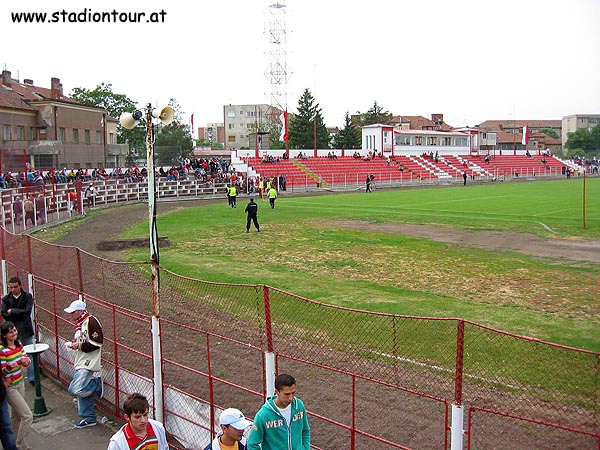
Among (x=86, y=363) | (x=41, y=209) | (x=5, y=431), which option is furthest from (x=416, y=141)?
(x=5, y=431)

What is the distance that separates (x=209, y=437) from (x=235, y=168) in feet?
Result: 177

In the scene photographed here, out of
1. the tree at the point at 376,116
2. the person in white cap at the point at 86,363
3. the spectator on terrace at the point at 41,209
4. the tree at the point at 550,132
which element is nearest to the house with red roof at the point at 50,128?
the spectator on terrace at the point at 41,209

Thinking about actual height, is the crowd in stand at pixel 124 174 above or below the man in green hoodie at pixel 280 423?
above

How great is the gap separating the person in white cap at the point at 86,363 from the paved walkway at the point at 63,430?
7.9 inches

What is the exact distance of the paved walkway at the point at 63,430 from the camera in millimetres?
8008

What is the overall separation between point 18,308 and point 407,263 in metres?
12.1

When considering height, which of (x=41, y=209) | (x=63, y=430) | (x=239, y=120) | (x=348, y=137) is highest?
(x=239, y=120)

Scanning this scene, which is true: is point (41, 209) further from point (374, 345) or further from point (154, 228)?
point (154, 228)

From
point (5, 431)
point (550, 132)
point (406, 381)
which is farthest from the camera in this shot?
point (550, 132)

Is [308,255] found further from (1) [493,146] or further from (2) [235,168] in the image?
(1) [493,146]

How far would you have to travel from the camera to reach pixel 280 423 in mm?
5539

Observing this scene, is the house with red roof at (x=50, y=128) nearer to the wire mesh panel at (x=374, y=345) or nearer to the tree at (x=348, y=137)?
the wire mesh panel at (x=374, y=345)

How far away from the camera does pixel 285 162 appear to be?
218 feet

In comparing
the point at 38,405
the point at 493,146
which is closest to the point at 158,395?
the point at 38,405
